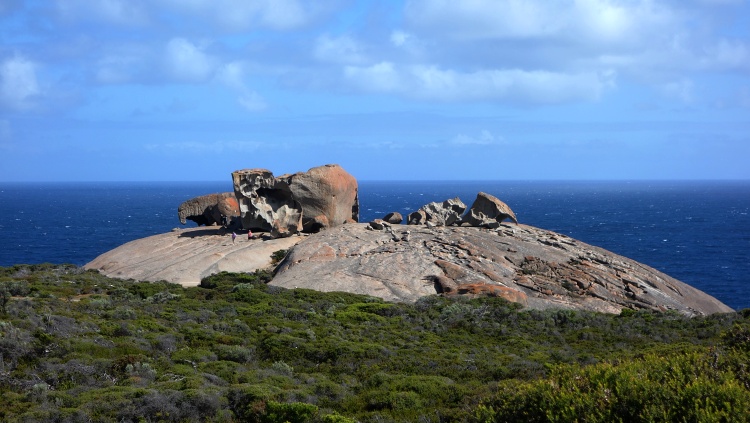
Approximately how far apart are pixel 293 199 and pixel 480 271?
48.1 feet

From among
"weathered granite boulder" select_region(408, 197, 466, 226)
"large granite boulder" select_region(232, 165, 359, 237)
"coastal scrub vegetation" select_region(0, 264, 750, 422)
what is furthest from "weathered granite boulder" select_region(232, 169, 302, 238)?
"coastal scrub vegetation" select_region(0, 264, 750, 422)

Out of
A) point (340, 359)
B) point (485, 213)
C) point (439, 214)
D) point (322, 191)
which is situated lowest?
point (340, 359)

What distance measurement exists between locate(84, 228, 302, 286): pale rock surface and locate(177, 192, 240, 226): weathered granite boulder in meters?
3.67

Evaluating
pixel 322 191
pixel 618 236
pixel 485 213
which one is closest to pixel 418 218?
pixel 485 213

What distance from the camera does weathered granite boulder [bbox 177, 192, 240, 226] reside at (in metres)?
52.8

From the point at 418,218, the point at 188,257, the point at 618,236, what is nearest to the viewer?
the point at 188,257

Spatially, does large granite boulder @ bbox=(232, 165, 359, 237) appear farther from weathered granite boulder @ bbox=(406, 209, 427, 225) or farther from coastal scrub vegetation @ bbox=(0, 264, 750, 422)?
coastal scrub vegetation @ bbox=(0, 264, 750, 422)

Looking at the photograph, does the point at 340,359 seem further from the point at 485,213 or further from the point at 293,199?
the point at 485,213

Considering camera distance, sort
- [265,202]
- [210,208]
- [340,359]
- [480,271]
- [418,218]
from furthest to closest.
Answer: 1. [210,208]
2. [265,202]
3. [418,218]
4. [480,271]
5. [340,359]

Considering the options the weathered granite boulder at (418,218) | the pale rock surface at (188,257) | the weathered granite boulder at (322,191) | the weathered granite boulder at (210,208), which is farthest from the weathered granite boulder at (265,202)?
the weathered granite boulder at (418,218)

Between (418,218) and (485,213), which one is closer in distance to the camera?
(485,213)

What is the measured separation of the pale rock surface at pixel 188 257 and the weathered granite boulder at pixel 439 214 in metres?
7.66

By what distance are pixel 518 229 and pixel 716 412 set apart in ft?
111

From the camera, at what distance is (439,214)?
154 ft
